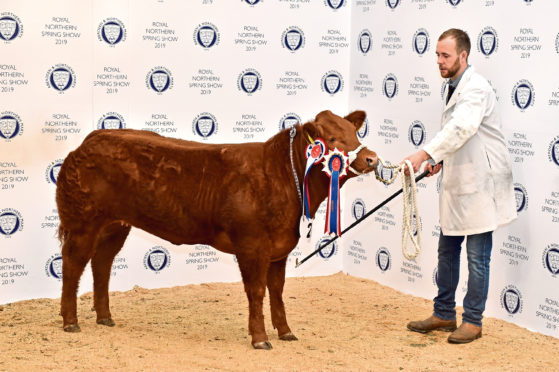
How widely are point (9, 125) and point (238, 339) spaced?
2.38 meters

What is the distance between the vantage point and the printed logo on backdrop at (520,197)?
5.44 m

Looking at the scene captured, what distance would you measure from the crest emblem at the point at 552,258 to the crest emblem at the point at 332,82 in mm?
2570

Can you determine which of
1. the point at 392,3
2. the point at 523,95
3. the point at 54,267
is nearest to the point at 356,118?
the point at 523,95

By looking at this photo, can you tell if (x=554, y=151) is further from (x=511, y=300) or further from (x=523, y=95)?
(x=511, y=300)

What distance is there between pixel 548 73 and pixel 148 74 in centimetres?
307

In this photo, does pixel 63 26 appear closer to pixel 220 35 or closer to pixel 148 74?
pixel 148 74

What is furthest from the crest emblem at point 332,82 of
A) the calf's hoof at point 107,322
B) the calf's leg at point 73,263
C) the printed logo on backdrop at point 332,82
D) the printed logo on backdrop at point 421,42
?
the calf's hoof at point 107,322

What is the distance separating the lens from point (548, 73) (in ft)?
17.1

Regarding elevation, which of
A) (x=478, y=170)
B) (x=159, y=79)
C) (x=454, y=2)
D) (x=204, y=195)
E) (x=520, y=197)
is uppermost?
(x=454, y=2)

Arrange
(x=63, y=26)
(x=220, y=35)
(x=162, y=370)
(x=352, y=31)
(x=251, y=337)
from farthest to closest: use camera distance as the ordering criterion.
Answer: (x=352, y=31)
(x=220, y=35)
(x=63, y=26)
(x=251, y=337)
(x=162, y=370)

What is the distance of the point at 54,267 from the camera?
240 inches

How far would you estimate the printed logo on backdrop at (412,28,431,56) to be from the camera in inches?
247

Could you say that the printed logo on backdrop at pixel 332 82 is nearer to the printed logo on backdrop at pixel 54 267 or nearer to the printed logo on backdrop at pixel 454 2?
the printed logo on backdrop at pixel 454 2

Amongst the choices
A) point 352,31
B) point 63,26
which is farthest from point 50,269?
point 352,31
